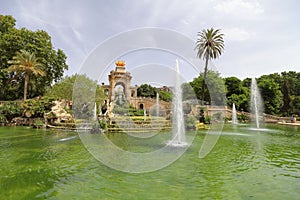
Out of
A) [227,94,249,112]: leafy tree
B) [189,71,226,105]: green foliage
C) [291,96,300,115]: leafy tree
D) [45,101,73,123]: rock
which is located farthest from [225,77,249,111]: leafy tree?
[45,101,73,123]: rock

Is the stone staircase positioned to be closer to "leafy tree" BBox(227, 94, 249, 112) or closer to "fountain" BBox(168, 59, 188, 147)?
"fountain" BBox(168, 59, 188, 147)

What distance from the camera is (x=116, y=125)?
61.5 feet

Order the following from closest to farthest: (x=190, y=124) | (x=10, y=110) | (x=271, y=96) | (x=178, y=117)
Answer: (x=178, y=117) < (x=190, y=124) < (x=10, y=110) < (x=271, y=96)

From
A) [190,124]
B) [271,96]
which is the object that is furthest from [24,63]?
[271,96]

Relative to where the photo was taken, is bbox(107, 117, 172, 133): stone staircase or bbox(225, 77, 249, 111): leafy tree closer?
bbox(107, 117, 172, 133): stone staircase

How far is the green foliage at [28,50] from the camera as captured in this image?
28.4 metres

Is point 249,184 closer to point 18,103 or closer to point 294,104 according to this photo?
point 18,103

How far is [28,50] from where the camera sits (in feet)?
96.7

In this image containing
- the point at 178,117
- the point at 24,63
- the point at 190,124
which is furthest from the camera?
the point at 24,63

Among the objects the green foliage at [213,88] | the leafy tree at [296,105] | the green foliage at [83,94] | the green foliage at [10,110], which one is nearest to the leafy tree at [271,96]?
the leafy tree at [296,105]

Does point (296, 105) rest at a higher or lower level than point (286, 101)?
lower

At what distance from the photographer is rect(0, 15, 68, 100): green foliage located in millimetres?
28391

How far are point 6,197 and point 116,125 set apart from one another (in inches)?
558

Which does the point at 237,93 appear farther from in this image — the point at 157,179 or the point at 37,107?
the point at 157,179
